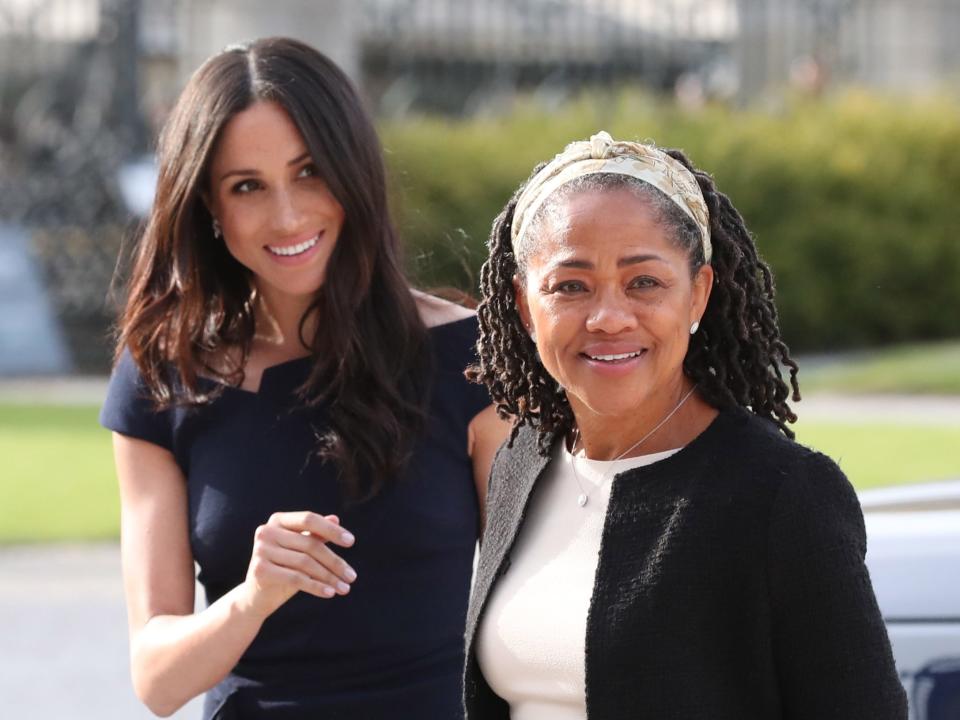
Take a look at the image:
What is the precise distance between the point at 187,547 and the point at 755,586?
1.20m

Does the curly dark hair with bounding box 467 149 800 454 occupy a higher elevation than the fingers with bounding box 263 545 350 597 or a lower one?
higher

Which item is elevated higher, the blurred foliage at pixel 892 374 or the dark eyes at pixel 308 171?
the dark eyes at pixel 308 171

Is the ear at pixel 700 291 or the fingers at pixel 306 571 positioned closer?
the ear at pixel 700 291

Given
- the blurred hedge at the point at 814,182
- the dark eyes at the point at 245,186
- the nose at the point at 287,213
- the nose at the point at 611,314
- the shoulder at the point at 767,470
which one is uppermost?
the blurred hedge at the point at 814,182

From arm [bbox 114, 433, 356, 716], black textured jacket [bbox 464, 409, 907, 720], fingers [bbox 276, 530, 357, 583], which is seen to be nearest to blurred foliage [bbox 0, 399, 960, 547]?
arm [bbox 114, 433, 356, 716]

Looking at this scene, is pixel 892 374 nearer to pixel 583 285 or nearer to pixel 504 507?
pixel 504 507

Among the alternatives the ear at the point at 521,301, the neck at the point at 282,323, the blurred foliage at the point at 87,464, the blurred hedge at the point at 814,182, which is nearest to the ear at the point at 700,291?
the ear at the point at 521,301

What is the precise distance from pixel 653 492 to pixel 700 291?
0.87 feet

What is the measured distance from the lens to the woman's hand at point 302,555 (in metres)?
2.25

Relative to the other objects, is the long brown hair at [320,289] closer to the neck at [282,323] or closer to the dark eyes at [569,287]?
the neck at [282,323]

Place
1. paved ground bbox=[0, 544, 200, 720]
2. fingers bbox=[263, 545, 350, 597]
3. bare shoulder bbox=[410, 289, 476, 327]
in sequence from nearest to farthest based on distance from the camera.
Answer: fingers bbox=[263, 545, 350, 597] → bare shoulder bbox=[410, 289, 476, 327] → paved ground bbox=[0, 544, 200, 720]

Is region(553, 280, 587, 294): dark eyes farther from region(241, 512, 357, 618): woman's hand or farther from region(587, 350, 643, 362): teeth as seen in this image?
region(241, 512, 357, 618): woman's hand

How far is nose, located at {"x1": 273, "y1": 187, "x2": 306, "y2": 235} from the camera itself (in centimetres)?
275

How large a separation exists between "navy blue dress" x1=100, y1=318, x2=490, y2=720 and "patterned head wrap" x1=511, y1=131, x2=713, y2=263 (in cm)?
73
